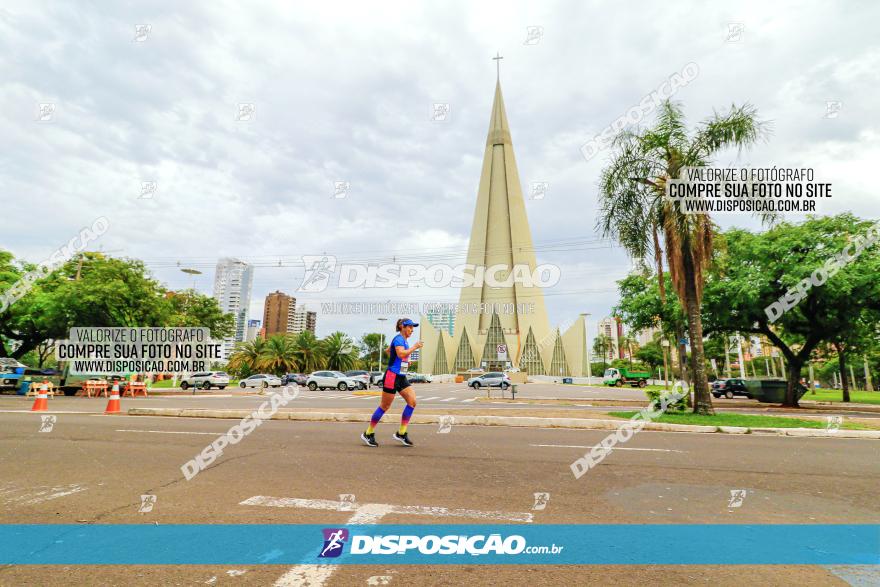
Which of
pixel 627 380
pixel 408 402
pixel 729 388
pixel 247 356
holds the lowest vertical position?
pixel 627 380

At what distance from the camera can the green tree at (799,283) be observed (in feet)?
56.8

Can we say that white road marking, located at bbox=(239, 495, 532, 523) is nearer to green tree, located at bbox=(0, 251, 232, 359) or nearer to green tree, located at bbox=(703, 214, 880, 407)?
green tree, located at bbox=(703, 214, 880, 407)

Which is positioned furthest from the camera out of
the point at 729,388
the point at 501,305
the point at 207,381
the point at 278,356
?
the point at 501,305

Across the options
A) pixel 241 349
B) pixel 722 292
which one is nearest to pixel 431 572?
pixel 722 292

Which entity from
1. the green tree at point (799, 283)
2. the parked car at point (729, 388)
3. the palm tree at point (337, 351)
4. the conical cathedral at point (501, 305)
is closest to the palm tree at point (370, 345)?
the conical cathedral at point (501, 305)

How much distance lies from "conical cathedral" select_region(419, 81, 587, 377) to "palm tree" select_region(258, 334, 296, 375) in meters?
38.1

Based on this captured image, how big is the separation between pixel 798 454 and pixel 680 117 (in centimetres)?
1056

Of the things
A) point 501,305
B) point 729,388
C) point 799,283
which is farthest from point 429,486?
point 501,305

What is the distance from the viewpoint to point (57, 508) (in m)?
3.92

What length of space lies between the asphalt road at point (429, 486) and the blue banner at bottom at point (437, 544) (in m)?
0.13

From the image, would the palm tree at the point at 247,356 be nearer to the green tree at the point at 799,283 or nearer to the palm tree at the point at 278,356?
the palm tree at the point at 278,356

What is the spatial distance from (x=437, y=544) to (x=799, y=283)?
1991 cm

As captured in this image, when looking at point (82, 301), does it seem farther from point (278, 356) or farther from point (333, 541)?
point (278, 356)

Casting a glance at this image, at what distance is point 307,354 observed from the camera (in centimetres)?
5812
